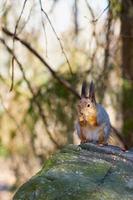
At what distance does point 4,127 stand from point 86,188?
419 centimetres

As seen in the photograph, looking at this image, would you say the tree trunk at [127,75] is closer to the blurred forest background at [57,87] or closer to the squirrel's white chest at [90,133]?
the blurred forest background at [57,87]

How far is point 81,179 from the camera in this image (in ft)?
8.17

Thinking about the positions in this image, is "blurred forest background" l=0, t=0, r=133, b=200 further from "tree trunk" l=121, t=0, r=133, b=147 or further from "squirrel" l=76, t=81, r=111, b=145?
"squirrel" l=76, t=81, r=111, b=145

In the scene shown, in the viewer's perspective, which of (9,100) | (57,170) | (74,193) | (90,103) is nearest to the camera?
(74,193)

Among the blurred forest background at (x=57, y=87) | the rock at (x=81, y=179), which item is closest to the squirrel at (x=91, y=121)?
the rock at (x=81, y=179)

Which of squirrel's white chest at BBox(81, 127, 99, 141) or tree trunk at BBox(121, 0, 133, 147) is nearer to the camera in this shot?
squirrel's white chest at BBox(81, 127, 99, 141)

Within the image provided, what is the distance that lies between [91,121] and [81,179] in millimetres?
771

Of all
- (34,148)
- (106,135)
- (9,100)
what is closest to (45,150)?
(34,148)

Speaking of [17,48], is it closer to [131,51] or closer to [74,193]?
[131,51]

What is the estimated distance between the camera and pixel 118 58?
6637 millimetres

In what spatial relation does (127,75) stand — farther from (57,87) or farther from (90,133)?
(90,133)

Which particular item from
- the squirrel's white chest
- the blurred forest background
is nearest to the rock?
the squirrel's white chest

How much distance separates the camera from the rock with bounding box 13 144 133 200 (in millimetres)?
2371

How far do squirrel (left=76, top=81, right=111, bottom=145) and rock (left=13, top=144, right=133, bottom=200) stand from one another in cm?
28
